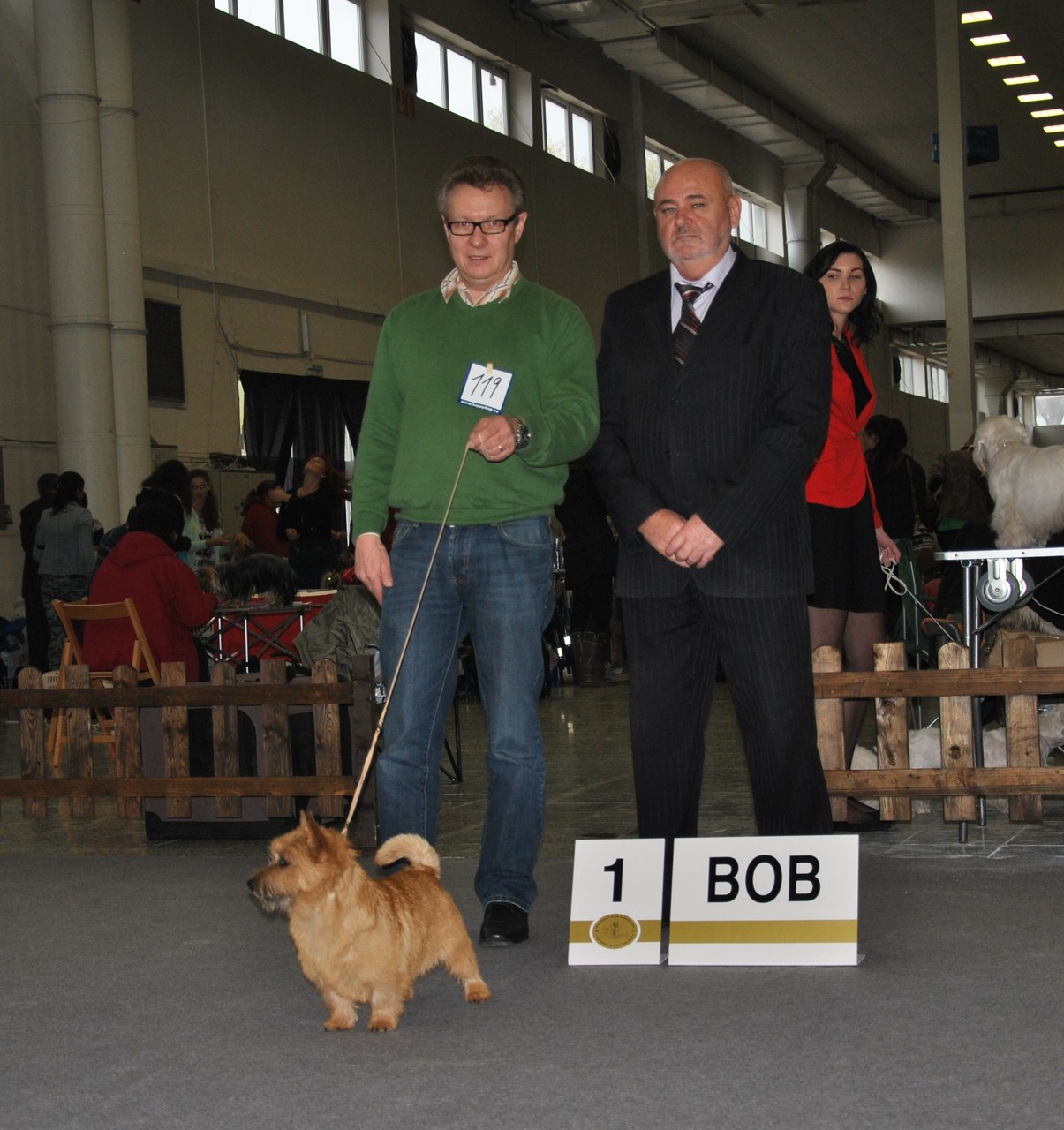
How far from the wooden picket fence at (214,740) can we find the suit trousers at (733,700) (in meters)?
1.67

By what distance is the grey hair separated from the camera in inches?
120

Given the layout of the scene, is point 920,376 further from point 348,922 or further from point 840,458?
point 348,922

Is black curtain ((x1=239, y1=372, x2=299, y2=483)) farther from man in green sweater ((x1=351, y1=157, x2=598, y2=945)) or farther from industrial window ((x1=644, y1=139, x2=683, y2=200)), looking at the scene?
man in green sweater ((x1=351, y1=157, x2=598, y2=945))

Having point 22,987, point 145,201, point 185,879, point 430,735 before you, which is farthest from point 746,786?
point 145,201

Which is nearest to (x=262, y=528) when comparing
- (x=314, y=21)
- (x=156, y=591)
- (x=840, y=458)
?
(x=156, y=591)

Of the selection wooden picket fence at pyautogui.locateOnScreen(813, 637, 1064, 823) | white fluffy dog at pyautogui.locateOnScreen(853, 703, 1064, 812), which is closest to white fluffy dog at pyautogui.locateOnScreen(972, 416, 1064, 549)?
wooden picket fence at pyautogui.locateOnScreen(813, 637, 1064, 823)

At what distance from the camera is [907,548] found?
258 inches

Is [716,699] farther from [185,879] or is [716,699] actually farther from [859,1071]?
[859,1071]

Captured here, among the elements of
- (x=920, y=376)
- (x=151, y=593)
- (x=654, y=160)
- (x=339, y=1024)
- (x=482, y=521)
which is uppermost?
(x=654, y=160)

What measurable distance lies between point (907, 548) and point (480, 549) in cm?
384

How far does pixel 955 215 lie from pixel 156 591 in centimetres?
928

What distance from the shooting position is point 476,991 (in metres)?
2.79

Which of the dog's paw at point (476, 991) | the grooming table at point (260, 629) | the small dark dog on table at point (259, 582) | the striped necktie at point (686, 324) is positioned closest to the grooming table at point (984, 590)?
the striped necktie at point (686, 324)

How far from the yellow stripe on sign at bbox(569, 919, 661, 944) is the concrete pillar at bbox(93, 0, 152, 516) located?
29.5ft
